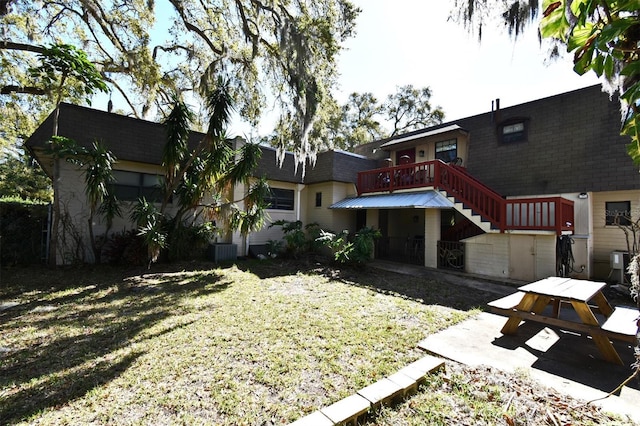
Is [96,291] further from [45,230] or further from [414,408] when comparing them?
[414,408]

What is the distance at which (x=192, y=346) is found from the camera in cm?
384

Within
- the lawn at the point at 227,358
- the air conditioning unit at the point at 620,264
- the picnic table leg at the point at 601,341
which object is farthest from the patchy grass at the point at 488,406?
the air conditioning unit at the point at 620,264

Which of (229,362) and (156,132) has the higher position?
(156,132)

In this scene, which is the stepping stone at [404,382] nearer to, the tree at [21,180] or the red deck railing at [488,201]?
the red deck railing at [488,201]

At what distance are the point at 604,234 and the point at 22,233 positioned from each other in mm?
17599

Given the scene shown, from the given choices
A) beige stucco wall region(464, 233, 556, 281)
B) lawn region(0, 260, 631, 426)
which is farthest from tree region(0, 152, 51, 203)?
beige stucco wall region(464, 233, 556, 281)

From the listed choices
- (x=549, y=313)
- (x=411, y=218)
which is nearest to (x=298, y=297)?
(x=549, y=313)

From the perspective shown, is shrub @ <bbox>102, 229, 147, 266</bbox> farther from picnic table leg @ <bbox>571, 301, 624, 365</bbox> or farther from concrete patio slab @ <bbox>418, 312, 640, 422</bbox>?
picnic table leg @ <bbox>571, 301, 624, 365</bbox>

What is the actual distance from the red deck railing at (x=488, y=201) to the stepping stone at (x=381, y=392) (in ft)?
24.7

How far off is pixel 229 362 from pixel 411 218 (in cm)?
1266

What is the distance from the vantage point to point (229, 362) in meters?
3.44

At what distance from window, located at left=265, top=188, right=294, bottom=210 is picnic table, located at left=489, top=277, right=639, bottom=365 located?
32.6 feet

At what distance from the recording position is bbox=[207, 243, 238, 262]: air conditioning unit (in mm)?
10180

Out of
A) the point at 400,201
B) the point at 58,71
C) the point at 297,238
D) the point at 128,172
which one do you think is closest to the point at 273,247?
the point at 297,238
